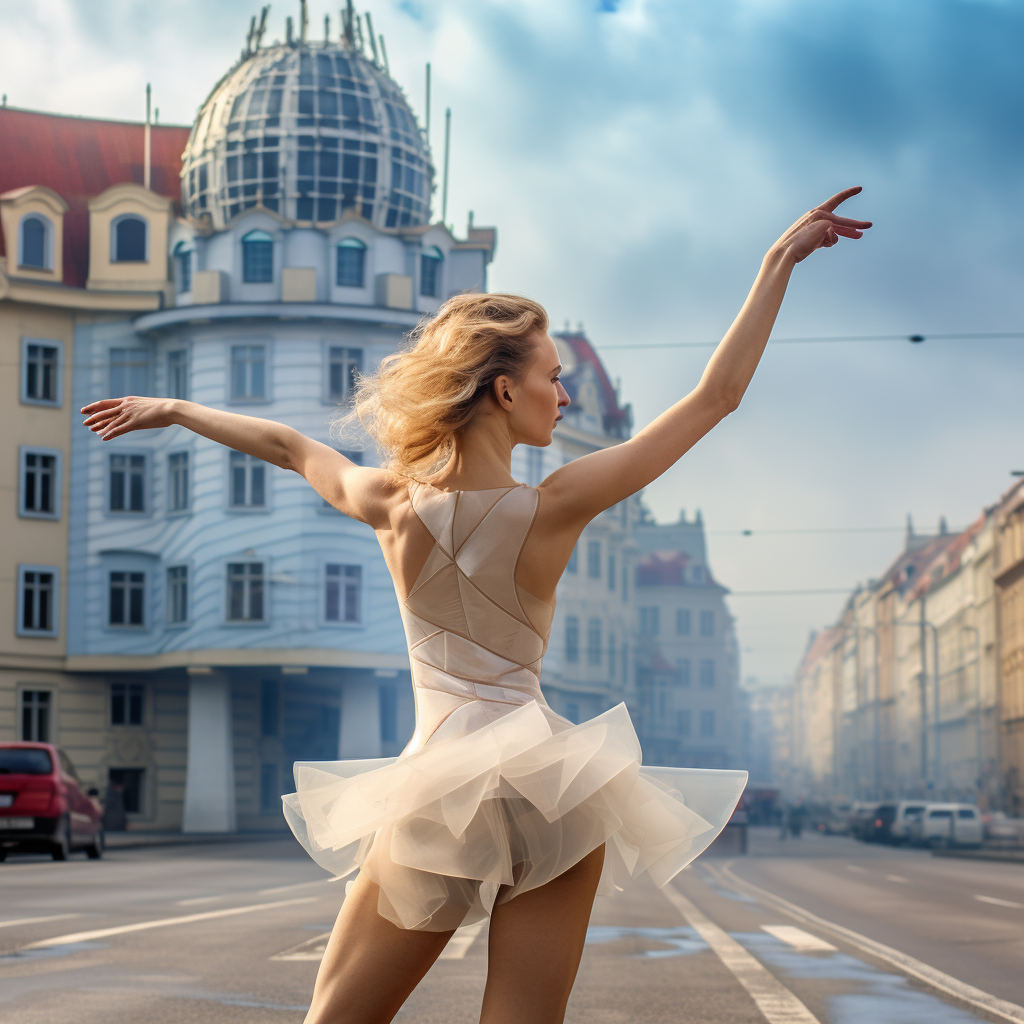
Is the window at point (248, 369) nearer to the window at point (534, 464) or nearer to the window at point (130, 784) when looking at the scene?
the window at point (534, 464)

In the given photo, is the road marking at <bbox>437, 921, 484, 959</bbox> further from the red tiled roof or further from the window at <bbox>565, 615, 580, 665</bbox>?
the window at <bbox>565, 615, 580, 665</bbox>

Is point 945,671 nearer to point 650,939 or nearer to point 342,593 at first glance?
point 342,593

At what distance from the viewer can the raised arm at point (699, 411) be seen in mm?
2633

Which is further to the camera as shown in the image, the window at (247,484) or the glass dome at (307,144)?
the glass dome at (307,144)

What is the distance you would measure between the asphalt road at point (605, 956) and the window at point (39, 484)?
26.9m

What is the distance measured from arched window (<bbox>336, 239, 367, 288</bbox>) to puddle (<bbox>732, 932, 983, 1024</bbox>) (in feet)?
117

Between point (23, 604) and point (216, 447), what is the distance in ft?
22.6

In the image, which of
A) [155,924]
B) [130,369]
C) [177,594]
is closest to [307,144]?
[130,369]

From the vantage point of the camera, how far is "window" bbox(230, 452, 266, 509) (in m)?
43.6

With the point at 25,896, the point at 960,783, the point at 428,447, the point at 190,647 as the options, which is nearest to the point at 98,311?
the point at 190,647

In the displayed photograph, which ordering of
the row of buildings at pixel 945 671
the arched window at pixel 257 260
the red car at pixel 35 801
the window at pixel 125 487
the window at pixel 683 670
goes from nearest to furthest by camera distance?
the red car at pixel 35 801 < the arched window at pixel 257 260 < the window at pixel 125 487 < the row of buildings at pixel 945 671 < the window at pixel 683 670

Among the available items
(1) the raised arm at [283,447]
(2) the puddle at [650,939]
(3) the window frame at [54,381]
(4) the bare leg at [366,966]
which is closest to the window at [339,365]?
(3) the window frame at [54,381]

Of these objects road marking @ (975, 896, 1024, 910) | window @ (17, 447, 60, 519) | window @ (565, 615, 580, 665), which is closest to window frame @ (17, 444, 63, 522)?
window @ (17, 447, 60, 519)

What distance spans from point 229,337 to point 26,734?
12.5m
